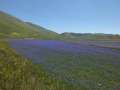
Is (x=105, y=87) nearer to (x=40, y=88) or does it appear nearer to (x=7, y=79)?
(x=40, y=88)

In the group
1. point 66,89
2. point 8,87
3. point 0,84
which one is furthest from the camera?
point 66,89

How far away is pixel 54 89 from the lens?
12.3m

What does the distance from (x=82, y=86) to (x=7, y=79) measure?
534 centimetres

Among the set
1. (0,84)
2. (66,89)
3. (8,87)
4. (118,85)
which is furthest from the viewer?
(118,85)

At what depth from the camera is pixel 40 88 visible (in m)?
11.9

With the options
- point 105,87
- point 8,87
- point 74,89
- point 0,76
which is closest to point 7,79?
point 0,76

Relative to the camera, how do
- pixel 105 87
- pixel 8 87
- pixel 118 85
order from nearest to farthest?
pixel 8 87 < pixel 105 87 < pixel 118 85

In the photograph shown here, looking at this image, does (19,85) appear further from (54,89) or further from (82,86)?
(82,86)

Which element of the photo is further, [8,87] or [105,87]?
[105,87]

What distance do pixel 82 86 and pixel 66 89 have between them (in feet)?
6.24

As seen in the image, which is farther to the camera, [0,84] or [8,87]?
[0,84]

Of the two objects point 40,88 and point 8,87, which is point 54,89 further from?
point 8,87

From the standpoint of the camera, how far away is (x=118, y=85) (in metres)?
15.0

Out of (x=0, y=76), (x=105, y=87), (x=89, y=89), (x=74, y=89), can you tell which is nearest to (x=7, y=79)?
(x=0, y=76)
